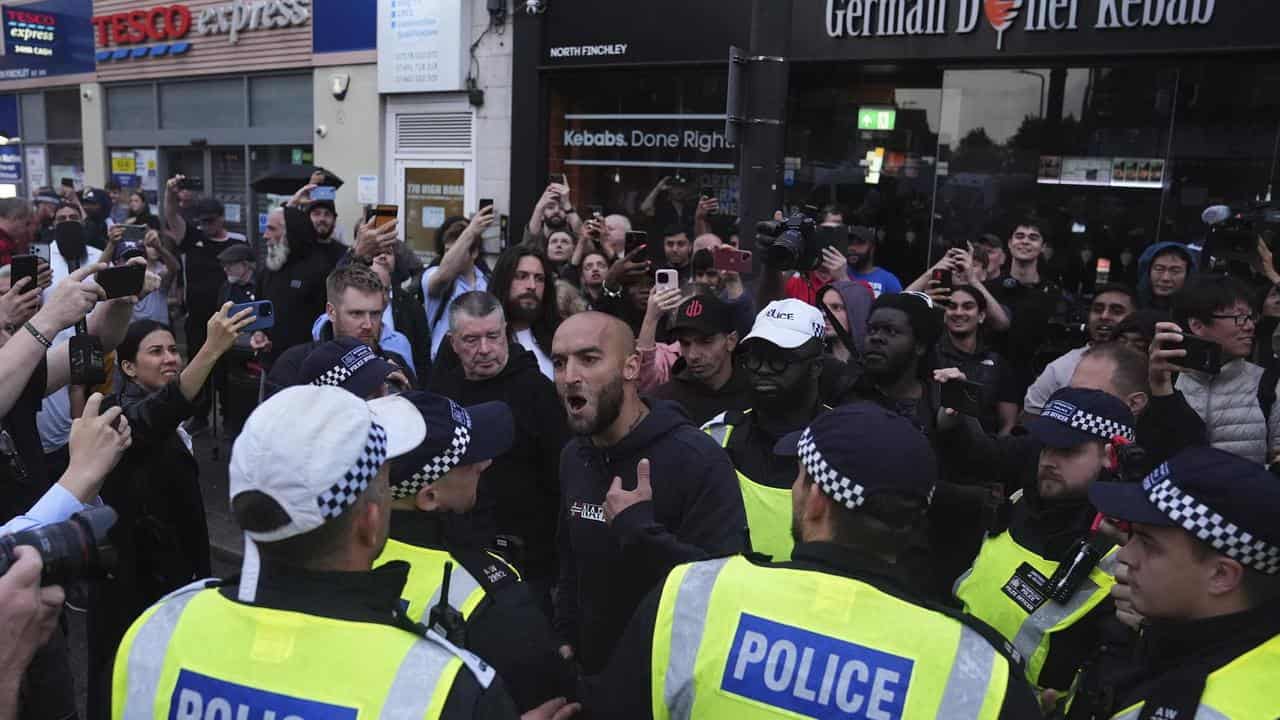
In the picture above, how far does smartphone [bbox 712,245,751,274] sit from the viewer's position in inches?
213

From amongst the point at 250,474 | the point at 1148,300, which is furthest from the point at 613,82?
the point at 250,474

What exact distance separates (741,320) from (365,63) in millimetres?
9759

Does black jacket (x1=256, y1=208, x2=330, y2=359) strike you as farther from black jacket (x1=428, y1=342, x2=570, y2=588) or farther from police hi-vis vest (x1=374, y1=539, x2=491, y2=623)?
police hi-vis vest (x1=374, y1=539, x2=491, y2=623)

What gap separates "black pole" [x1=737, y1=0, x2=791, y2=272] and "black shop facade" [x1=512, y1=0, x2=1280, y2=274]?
1578 millimetres

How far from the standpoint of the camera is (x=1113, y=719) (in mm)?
1961

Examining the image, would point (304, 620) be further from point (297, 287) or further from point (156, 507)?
point (297, 287)

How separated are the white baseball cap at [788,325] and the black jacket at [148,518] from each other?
220 cm

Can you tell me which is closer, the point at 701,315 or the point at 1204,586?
the point at 1204,586

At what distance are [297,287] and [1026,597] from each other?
208 inches

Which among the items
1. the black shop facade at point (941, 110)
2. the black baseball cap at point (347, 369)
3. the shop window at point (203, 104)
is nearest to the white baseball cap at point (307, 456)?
the black baseball cap at point (347, 369)

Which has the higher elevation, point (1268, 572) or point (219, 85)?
point (219, 85)

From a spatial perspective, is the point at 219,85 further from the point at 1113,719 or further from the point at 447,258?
the point at 1113,719

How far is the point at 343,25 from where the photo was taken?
12977 millimetres

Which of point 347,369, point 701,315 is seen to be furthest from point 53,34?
point 701,315
